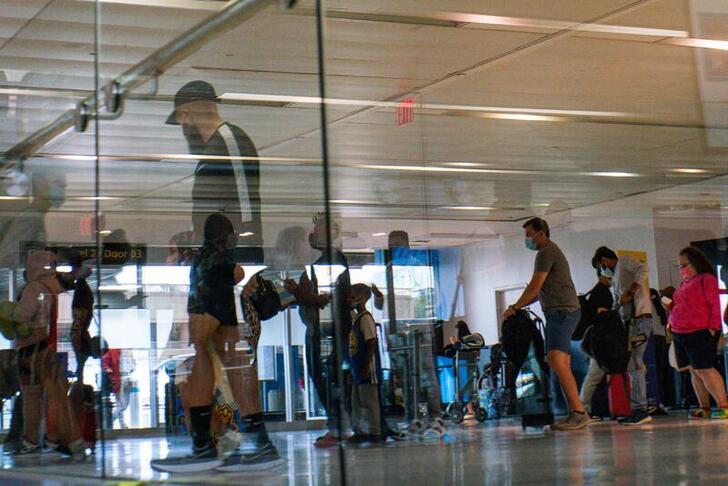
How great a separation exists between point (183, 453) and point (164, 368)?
39 centimetres

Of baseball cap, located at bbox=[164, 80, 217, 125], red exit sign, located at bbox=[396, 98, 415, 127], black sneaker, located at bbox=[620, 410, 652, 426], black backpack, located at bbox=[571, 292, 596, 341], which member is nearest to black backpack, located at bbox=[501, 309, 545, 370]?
black backpack, located at bbox=[571, 292, 596, 341]

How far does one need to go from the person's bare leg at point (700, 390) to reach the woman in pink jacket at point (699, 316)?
0.21m

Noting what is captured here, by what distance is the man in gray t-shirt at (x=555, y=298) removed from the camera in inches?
351

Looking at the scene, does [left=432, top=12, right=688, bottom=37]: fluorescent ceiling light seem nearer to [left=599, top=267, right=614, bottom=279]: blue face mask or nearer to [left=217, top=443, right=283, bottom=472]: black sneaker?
[left=599, top=267, right=614, bottom=279]: blue face mask

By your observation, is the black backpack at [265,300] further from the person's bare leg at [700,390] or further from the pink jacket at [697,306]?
the person's bare leg at [700,390]

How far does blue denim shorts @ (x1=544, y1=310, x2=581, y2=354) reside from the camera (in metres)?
8.96

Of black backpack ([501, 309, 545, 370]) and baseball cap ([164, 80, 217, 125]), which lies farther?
black backpack ([501, 309, 545, 370])

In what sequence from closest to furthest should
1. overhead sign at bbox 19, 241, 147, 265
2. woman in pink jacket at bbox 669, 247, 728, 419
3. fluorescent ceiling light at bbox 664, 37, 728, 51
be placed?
overhead sign at bbox 19, 241, 147, 265
woman in pink jacket at bbox 669, 247, 728, 419
fluorescent ceiling light at bbox 664, 37, 728, 51

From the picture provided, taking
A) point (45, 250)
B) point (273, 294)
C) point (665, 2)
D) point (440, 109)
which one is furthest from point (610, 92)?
point (273, 294)

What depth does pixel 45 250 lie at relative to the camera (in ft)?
17.8

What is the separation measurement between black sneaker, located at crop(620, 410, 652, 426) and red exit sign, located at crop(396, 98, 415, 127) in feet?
12.1

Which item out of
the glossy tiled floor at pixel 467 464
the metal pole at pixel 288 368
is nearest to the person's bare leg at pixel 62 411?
the glossy tiled floor at pixel 467 464

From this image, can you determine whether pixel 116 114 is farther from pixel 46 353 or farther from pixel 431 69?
pixel 431 69

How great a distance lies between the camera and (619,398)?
11586mm
